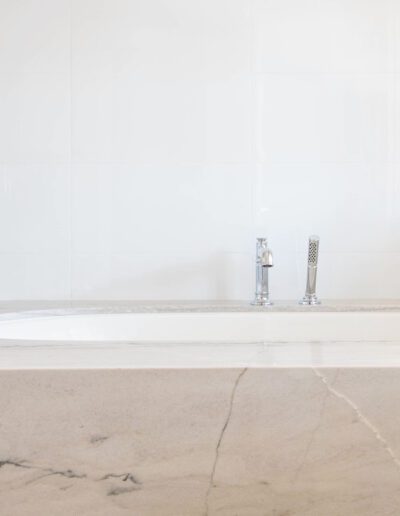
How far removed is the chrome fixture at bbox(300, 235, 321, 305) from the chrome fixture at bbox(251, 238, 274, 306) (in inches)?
3.8

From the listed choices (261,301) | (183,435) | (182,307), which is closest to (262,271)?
(261,301)

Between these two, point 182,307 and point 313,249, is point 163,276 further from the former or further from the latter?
point 313,249

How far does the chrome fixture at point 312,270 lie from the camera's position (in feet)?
5.69

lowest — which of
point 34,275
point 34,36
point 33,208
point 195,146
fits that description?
point 34,275

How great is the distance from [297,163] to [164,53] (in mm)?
448

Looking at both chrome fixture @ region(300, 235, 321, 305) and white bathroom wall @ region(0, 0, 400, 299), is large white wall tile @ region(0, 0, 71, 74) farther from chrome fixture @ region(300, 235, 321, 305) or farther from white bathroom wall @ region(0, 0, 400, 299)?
chrome fixture @ region(300, 235, 321, 305)

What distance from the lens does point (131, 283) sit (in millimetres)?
1854

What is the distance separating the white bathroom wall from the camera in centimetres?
183

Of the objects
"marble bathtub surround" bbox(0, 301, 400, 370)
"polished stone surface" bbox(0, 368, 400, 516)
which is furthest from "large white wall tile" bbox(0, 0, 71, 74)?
"polished stone surface" bbox(0, 368, 400, 516)

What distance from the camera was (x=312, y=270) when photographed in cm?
174

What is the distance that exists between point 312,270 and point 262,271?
121 mm

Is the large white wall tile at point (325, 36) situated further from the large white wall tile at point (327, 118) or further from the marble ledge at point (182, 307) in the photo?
the marble ledge at point (182, 307)

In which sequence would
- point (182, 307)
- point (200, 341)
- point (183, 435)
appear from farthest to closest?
point (182, 307), point (200, 341), point (183, 435)

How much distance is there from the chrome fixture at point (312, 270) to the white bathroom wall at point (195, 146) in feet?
0.46
